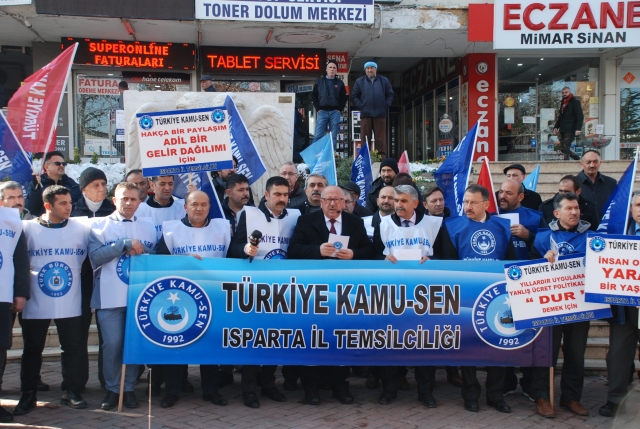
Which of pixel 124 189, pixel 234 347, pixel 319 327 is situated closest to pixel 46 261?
pixel 124 189

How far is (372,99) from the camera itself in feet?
41.2

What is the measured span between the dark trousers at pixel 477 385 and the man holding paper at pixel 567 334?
308 mm

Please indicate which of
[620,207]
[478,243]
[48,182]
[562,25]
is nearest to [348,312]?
[478,243]

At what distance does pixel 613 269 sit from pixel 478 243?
114 cm

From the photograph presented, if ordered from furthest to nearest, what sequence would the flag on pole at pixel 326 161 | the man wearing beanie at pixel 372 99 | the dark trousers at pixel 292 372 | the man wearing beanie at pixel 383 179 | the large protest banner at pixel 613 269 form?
the man wearing beanie at pixel 372 99, the flag on pole at pixel 326 161, the man wearing beanie at pixel 383 179, the dark trousers at pixel 292 372, the large protest banner at pixel 613 269

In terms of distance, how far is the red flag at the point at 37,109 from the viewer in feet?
22.7

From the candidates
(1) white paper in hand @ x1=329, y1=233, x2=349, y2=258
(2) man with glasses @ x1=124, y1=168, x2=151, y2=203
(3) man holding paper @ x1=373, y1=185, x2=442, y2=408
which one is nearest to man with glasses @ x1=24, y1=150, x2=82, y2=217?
(2) man with glasses @ x1=124, y1=168, x2=151, y2=203

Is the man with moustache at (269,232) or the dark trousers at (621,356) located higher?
the man with moustache at (269,232)

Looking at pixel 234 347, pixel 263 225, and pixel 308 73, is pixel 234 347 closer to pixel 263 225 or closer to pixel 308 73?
pixel 263 225

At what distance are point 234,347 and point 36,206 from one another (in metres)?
3.13

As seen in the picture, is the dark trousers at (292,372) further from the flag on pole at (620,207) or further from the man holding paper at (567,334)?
the flag on pole at (620,207)

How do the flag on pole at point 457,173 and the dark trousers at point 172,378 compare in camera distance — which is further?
the flag on pole at point 457,173

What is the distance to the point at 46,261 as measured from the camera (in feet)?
18.6

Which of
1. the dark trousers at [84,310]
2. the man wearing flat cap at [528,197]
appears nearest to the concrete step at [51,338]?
the dark trousers at [84,310]
